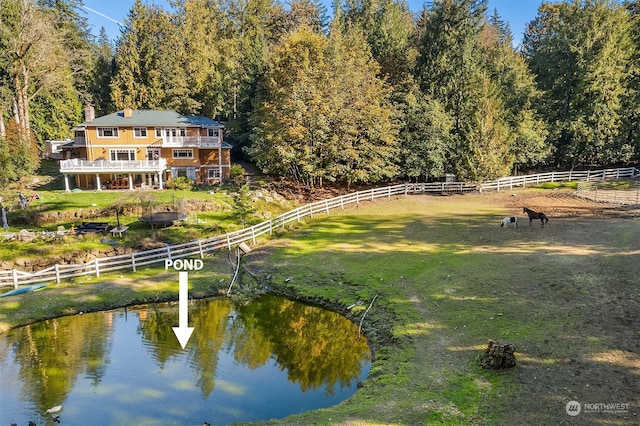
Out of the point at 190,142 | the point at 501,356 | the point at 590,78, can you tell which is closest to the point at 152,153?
the point at 190,142

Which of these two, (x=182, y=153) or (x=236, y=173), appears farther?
(x=236, y=173)

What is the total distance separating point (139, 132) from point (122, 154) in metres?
2.78

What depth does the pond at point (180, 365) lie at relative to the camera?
11727 mm

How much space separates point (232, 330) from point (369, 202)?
22.0 meters

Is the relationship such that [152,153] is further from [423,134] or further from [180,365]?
[180,365]

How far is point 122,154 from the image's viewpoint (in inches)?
1667

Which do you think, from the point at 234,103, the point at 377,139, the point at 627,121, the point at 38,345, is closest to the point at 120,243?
the point at 38,345

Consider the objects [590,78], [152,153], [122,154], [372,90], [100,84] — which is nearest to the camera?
[372,90]

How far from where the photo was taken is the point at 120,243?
25000 mm

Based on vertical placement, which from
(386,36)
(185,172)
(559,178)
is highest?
(386,36)

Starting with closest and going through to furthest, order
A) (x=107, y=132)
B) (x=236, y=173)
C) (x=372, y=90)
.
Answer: (x=372, y=90) < (x=107, y=132) < (x=236, y=173)

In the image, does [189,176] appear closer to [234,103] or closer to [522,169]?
[234,103]

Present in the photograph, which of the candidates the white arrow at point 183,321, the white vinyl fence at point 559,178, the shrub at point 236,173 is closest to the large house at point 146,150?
the shrub at point 236,173

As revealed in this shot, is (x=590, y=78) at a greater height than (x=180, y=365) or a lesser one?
greater
